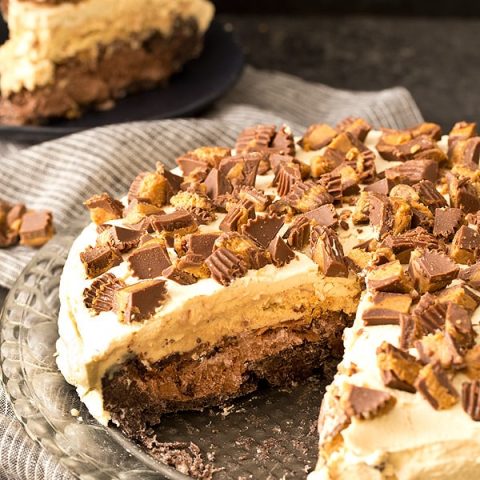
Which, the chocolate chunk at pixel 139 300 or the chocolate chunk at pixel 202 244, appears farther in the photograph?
the chocolate chunk at pixel 202 244

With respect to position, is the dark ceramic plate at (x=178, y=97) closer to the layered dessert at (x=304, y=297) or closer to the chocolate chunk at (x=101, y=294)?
the layered dessert at (x=304, y=297)

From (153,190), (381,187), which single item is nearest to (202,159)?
(153,190)

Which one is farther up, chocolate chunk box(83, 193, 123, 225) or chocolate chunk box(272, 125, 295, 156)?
chocolate chunk box(272, 125, 295, 156)

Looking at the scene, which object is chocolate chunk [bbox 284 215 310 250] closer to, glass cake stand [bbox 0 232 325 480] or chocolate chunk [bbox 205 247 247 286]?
chocolate chunk [bbox 205 247 247 286]

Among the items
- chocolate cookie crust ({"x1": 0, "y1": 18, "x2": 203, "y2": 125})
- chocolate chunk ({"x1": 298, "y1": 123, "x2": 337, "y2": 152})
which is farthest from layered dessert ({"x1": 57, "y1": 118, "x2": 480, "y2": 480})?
chocolate cookie crust ({"x1": 0, "y1": 18, "x2": 203, "y2": 125})

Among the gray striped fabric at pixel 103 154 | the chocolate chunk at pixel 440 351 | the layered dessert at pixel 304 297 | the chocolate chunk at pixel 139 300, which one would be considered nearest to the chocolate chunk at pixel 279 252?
the layered dessert at pixel 304 297

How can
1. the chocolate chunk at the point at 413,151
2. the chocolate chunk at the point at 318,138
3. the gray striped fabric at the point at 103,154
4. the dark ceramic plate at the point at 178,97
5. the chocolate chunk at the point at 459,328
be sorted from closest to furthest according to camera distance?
the chocolate chunk at the point at 459,328
the chocolate chunk at the point at 413,151
the chocolate chunk at the point at 318,138
the gray striped fabric at the point at 103,154
the dark ceramic plate at the point at 178,97
